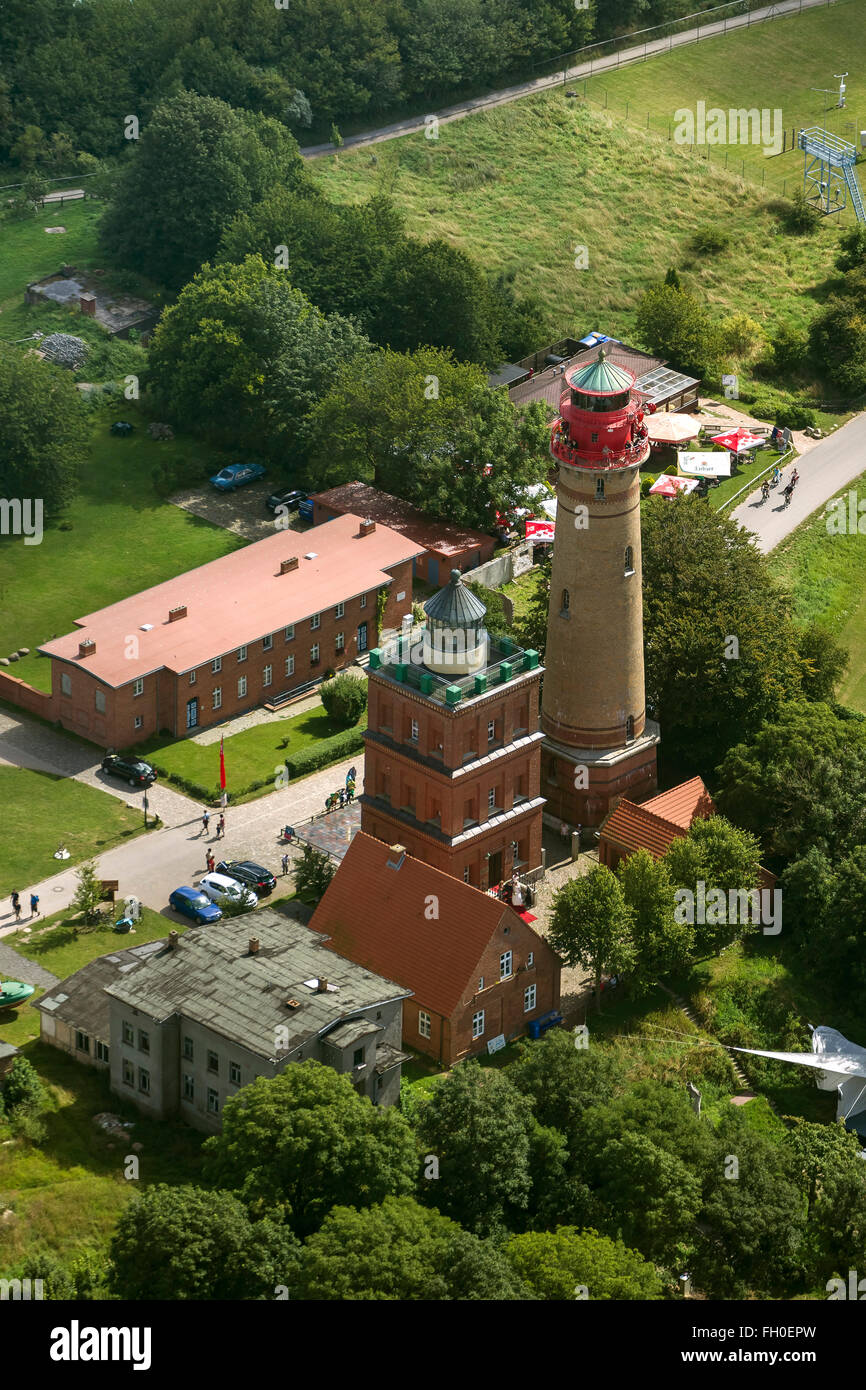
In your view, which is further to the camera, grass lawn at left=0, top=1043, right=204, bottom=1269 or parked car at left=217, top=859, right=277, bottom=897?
parked car at left=217, top=859, right=277, bottom=897

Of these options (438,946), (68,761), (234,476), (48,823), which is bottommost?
(68,761)

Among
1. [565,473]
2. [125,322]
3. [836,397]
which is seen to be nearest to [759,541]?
[836,397]

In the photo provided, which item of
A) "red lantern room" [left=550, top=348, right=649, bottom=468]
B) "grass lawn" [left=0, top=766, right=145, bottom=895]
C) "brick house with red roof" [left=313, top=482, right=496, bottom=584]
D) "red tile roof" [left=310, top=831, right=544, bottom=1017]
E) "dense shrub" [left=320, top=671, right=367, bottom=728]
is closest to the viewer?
"red tile roof" [left=310, top=831, right=544, bottom=1017]

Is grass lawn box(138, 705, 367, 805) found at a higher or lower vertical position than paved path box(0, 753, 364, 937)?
lower

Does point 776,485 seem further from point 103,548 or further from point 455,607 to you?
point 455,607

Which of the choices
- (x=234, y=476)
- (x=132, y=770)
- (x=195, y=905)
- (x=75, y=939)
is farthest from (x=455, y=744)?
(x=234, y=476)

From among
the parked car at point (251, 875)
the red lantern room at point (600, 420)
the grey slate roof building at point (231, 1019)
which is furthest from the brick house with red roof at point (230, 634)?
the grey slate roof building at point (231, 1019)

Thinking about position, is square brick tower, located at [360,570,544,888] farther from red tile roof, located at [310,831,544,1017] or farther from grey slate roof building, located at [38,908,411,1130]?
grey slate roof building, located at [38,908,411,1130]

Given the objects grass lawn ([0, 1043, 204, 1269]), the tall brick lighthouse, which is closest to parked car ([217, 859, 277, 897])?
grass lawn ([0, 1043, 204, 1269])
